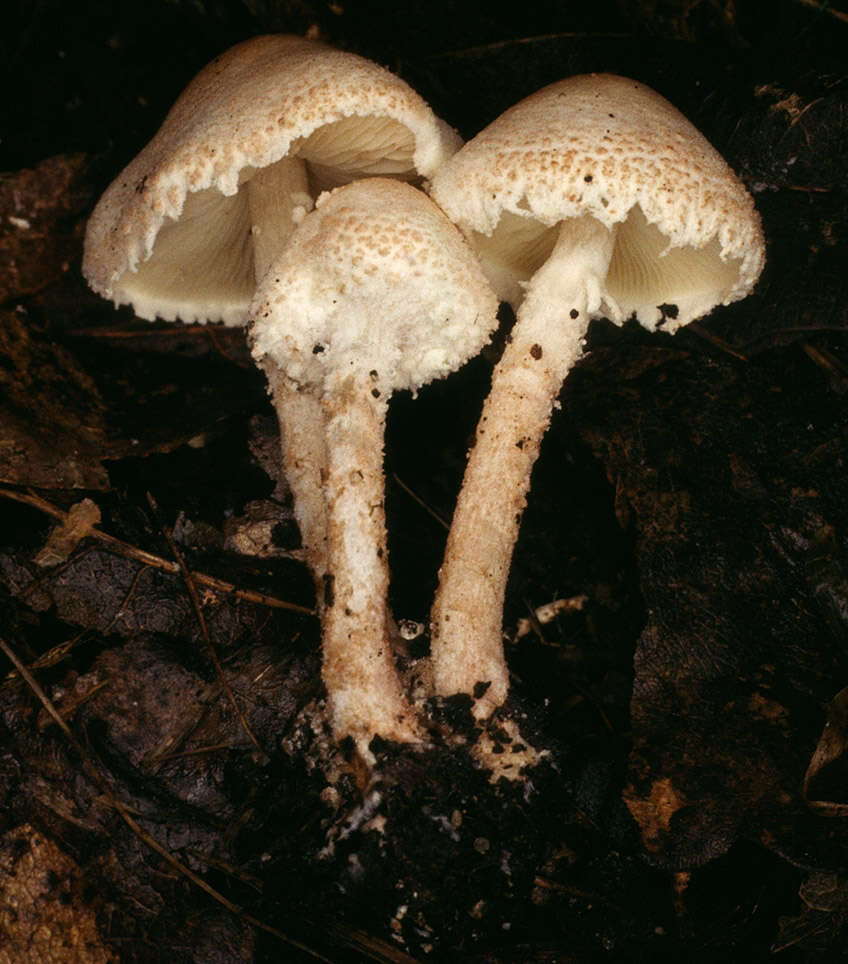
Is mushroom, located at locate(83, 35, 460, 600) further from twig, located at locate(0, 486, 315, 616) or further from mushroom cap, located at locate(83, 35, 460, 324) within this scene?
twig, located at locate(0, 486, 315, 616)

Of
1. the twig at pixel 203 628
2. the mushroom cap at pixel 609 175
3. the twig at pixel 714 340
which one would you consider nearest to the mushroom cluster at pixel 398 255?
the mushroom cap at pixel 609 175

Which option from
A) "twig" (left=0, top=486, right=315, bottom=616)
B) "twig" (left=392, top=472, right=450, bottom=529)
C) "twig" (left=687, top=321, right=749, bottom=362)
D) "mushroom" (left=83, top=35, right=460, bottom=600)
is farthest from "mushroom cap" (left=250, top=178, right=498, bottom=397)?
"twig" (left=687, top=321, right=749, bottom=362)

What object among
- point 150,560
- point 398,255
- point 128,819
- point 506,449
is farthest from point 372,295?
point 128,819

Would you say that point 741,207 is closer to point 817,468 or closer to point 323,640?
point 817,468

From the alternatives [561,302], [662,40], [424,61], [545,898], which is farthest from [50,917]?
[662,40]

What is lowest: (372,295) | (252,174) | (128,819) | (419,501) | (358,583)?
(128,819)

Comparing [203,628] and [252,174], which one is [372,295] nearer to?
[252,174]
